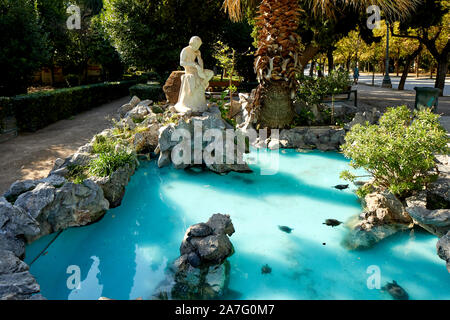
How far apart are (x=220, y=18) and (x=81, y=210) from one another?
1714cm

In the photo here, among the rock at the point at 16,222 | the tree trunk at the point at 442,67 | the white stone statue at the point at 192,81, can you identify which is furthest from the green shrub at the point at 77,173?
the tree trunk at the point at 442,67

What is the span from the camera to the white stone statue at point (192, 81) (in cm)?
1161

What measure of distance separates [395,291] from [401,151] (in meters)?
2.55

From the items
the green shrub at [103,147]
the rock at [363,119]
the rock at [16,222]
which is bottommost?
the rock at [16,222]

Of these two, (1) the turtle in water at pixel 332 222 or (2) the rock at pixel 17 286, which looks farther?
(1) the turtle in water at pixel 332 222

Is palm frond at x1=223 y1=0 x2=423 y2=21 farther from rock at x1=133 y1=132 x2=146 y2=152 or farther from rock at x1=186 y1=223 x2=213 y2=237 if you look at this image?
rock at x1=186 y1=223 x2=213 y2=237

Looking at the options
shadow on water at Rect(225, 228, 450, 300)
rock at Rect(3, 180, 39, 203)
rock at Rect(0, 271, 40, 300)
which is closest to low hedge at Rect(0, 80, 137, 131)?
rock at Rect(3, 180, 39, 203)

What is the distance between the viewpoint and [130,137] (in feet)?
33.8

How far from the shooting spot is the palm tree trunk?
36.9ft

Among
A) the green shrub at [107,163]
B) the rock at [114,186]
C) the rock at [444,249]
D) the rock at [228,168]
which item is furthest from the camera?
the rock at [228,168]

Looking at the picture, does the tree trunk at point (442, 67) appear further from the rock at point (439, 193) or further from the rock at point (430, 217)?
the rock at point (430, 217)

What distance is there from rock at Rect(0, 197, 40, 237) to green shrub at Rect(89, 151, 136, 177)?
1.94 meters

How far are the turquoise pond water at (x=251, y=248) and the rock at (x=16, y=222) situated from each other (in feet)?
1.31

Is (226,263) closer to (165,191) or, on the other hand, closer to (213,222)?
(213,222)
